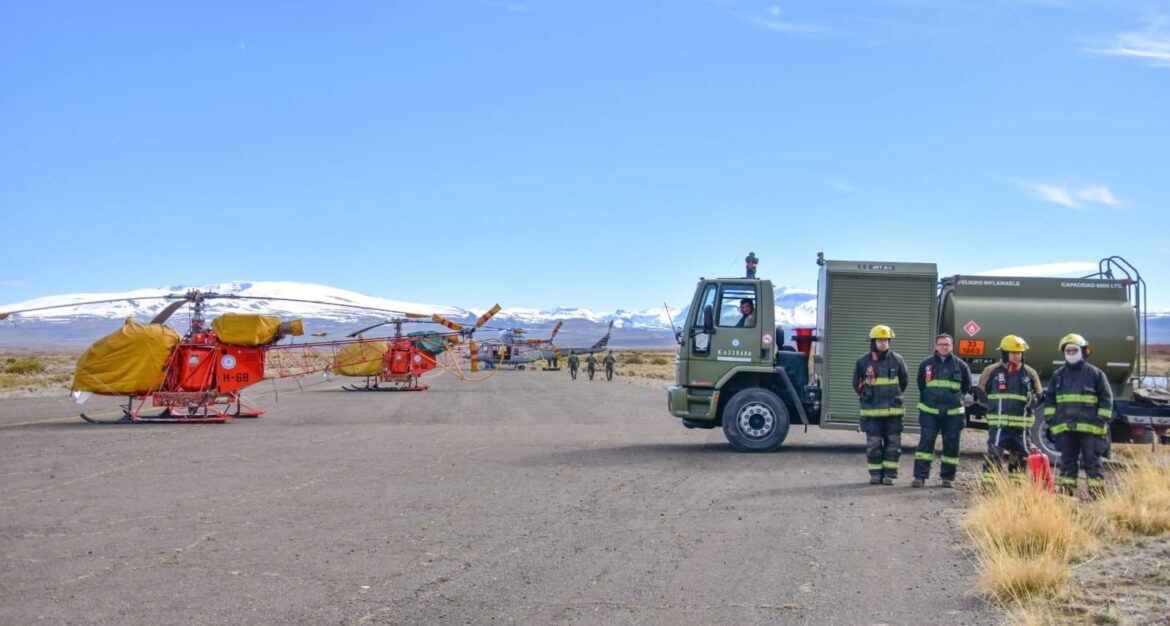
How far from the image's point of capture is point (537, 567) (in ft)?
27.7

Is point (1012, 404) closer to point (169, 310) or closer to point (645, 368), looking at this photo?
point (169, 310)

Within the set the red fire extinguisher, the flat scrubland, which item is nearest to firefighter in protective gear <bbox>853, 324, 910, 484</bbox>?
the flat scrubland

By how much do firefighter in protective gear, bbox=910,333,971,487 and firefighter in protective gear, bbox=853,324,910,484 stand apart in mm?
325

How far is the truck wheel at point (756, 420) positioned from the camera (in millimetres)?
16812

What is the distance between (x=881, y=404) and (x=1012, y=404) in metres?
1.62

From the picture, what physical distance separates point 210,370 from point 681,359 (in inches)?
524

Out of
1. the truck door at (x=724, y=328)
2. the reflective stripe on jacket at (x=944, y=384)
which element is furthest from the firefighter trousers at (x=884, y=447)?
the truck door at (x=724, y=328)

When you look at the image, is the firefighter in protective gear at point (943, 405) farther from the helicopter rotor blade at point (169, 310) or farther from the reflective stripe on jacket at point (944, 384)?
the helicopter rotor blade at point (169, 310)

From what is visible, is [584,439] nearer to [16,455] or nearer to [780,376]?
[780,376]

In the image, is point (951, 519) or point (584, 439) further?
point (584, 439)

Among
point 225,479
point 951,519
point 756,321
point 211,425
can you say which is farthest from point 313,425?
point 951,519

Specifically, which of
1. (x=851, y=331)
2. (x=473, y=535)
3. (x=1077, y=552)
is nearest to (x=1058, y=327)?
(x=851, y=331)

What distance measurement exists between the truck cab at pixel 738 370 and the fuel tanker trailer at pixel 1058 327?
2639mm

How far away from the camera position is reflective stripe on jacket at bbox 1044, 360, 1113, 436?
451 inches
